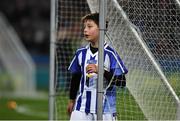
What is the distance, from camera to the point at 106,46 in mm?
8211

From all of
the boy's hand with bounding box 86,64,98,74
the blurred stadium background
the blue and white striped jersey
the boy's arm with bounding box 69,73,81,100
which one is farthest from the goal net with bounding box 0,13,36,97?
the boy's hand with bounding box 86,64,98,74

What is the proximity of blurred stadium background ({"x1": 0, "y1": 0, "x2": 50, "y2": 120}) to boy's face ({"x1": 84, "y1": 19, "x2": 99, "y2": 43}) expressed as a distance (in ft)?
25.7

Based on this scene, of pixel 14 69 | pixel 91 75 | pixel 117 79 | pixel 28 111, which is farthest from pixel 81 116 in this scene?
pixel 14 69

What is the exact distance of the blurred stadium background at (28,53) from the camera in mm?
18594

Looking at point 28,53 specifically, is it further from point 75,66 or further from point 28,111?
point 75,66

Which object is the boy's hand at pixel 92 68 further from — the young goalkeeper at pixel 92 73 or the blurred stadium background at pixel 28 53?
the blurred stadium background at pixel 28 53

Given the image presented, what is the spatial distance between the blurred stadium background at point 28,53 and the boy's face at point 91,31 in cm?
783

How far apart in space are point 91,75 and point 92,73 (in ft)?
0.34

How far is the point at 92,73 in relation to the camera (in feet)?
26.7

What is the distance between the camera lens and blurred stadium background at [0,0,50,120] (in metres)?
18.6

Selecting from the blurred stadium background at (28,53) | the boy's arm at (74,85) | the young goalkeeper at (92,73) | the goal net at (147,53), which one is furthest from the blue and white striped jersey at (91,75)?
the blurred stadium background at (28,53)

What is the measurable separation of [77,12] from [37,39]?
18120 mm

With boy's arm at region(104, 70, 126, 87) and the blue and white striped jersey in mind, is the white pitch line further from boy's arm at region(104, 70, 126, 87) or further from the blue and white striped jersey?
boy's arm at region(104, 70, 126, 87)

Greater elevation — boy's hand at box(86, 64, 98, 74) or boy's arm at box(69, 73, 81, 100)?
boy's hand at box(86, 64, 98, 74)
